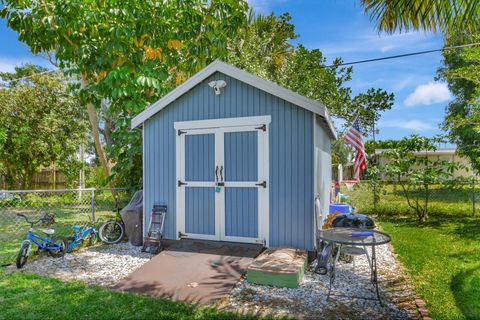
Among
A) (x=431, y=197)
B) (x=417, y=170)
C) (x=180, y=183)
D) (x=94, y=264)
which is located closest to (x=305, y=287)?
(x=180, y=183)

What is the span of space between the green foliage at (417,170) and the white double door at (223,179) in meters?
5.08

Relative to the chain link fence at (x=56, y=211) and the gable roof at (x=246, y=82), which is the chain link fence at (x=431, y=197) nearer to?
the gable roof at (x=246, y=82)

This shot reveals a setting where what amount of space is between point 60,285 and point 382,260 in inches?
181

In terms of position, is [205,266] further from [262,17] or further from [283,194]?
[262,17]

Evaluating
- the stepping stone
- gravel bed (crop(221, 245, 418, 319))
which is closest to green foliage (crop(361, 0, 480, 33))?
gravel bed (crop(221, 245, 418, 319))

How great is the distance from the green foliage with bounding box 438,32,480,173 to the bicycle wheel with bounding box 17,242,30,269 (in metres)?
7.42

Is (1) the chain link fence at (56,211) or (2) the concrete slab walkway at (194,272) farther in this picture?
(1) the chain link fence at (56,211)

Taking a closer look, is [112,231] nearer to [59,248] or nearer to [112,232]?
[112,232]

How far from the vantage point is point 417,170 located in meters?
8.66

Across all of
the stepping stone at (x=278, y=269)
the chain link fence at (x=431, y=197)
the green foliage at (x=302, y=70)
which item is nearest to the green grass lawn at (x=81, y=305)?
the stepping stone at (x=278, y=269)

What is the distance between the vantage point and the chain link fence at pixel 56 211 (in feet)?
20.7

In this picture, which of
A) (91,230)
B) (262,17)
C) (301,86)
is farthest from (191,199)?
(262,17)

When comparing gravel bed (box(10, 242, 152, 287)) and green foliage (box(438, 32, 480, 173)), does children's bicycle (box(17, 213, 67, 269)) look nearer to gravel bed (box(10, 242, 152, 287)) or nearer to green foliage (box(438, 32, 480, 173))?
gravel bed (box(10, 242, 152, 287))

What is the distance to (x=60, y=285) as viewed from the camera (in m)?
4.05
